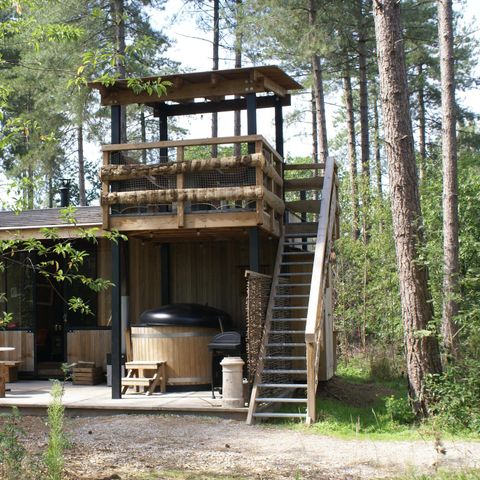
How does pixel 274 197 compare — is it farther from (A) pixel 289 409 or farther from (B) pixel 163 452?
(B) pixel 163 452

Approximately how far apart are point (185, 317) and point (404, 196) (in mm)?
3875

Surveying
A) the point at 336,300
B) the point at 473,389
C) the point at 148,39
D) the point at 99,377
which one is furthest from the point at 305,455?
the point at 336,300

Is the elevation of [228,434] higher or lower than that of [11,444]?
lower

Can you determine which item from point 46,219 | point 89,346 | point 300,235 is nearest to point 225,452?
point 300,235

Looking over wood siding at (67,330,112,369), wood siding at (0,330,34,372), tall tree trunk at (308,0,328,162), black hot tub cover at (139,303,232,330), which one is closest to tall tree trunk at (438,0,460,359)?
black hot tub cover at (139,303,232,330)

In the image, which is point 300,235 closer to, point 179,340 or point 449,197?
point 179,340

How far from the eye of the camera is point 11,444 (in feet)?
18.3

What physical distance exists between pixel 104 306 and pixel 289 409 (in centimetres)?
495

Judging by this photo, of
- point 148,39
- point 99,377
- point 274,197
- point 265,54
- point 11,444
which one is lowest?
point 99,377

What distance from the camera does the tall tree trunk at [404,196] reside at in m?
9.75

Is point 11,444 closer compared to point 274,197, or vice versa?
point 11,444

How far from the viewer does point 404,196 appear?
9.91 meters

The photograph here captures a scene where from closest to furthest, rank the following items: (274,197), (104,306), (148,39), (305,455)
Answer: (148,39) → (305,455) → (274,197) → (104,306)

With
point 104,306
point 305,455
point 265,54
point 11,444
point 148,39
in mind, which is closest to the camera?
point 11,444
